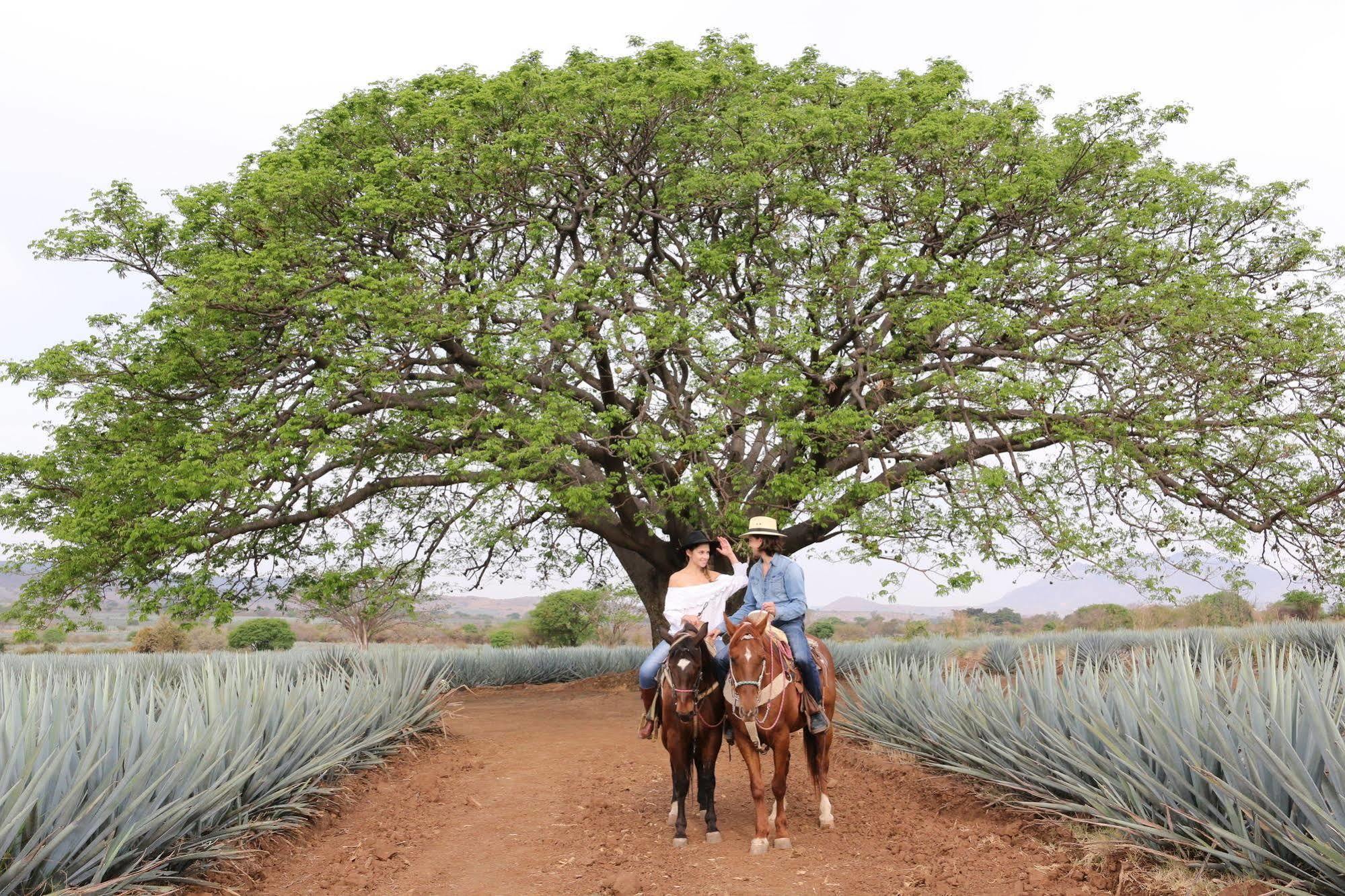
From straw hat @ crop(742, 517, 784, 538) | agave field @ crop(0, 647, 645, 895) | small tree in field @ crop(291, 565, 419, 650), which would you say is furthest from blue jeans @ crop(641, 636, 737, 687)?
small tree in field @ crop(291, 565, 419, 650)

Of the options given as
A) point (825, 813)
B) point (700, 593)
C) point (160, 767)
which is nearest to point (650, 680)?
point (700, 593)

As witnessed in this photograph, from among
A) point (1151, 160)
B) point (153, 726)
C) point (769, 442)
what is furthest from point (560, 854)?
point (1151, 160)

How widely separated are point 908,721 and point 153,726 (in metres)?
7.53

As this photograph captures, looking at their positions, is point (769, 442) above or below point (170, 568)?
above

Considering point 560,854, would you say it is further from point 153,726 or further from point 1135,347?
point 1135,347

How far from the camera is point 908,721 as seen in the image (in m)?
10.5

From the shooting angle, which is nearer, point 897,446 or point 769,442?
point 897,446

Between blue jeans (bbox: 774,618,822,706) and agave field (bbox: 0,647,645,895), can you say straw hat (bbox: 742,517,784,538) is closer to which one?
blue jeans (bbox: 774,618,822,706)

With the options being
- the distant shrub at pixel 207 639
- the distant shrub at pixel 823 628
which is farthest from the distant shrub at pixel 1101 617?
the distant shrub at pixel 207 639

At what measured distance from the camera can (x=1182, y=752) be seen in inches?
241

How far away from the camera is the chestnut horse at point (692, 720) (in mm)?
6629

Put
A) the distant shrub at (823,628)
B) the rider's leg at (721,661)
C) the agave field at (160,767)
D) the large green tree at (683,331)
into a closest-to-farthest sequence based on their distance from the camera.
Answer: the agave field at (160,767), the rider's leg at (721,661), the large green tree at (683,331), the distant shrub at (823,628)

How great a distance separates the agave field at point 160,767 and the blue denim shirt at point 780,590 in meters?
4.05

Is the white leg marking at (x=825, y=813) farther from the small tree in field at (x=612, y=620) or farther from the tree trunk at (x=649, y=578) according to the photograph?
the small tree in field at (x=612, y=620)
